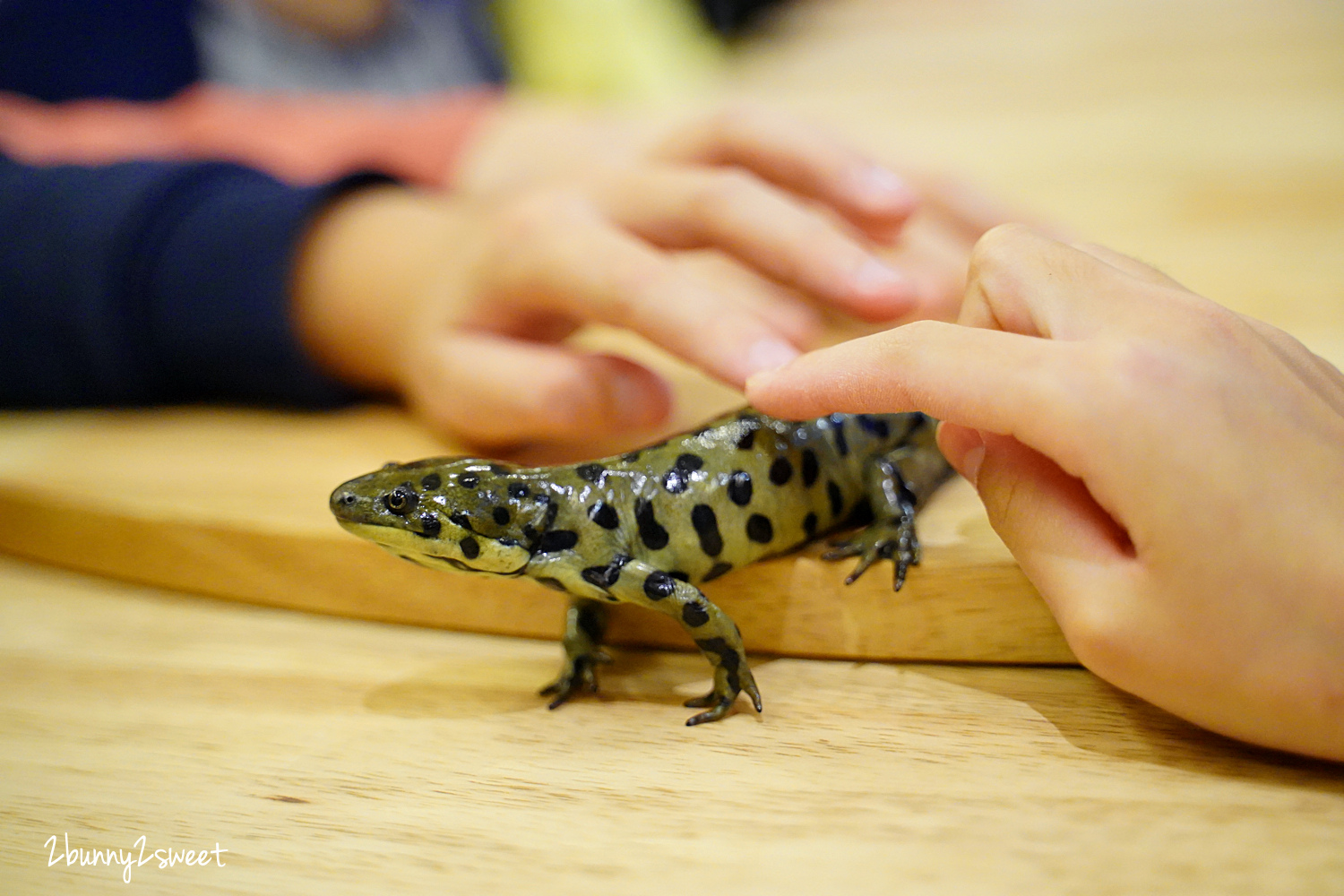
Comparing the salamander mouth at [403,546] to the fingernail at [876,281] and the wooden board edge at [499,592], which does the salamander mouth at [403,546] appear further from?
the fingernail at [876,281]

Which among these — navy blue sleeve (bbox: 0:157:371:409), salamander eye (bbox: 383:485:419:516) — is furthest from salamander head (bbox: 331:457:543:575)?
navy blue sleeve (bbox: 0:157:371:409)

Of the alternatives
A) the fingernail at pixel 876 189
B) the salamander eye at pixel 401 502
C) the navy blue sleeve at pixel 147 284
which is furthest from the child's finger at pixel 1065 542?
the navy blue sleeve at pixel 147 284

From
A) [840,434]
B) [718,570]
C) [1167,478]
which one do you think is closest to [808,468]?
[840,434]

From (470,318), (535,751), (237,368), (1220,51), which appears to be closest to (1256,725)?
(535,751)

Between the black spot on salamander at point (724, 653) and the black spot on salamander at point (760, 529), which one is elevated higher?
the black spot on salamander at point (760, 529)

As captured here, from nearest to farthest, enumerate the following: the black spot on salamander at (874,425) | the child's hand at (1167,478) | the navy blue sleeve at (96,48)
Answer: the child's hand at (1167,478) → the black spot on salamander at (874,425) → the navy blue sleeve at (96,48)

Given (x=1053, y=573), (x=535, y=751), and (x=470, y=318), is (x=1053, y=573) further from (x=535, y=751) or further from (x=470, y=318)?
(x=470, y=318)
